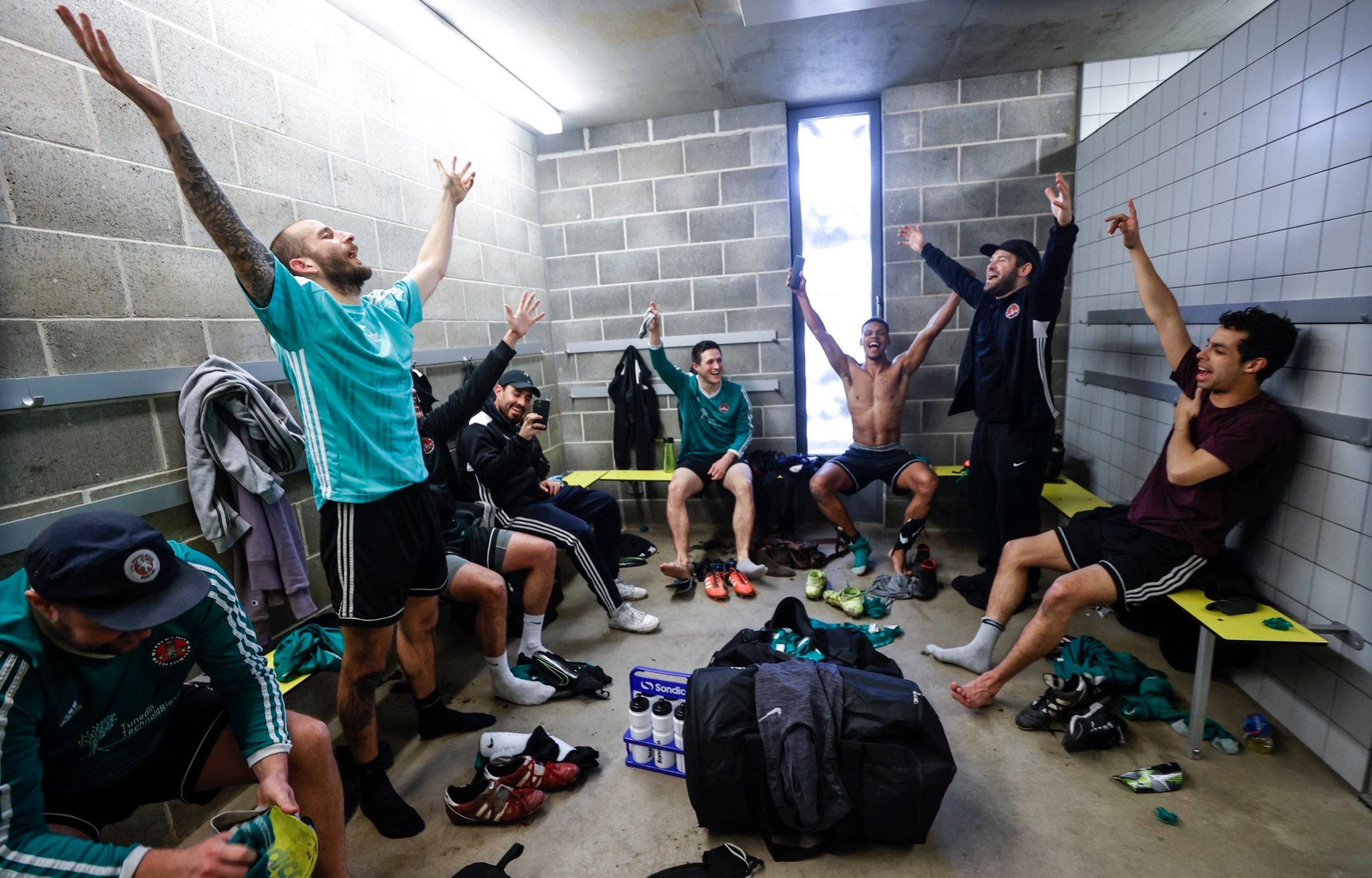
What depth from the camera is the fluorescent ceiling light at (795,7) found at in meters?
2.69

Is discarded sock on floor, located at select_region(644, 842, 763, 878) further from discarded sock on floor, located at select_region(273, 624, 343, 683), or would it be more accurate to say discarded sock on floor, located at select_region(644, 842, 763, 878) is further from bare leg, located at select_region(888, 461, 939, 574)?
bare leg, located at select_region(888, 461, 939, 574)

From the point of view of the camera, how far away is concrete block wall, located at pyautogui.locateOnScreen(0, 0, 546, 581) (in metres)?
1.65

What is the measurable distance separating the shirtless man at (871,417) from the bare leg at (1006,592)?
41.1 inches

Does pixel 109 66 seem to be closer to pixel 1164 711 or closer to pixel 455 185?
pixel 455 185

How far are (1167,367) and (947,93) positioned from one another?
2209 mm

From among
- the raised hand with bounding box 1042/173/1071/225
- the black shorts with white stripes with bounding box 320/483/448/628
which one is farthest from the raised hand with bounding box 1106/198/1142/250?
the black shorts with white stripes with bounding box 320/483/448/628

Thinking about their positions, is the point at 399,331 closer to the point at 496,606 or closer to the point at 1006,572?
the point at 496,606

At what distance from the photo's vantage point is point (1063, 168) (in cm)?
381

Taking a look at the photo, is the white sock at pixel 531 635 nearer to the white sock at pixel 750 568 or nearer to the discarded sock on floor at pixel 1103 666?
the white sock at pixel 750 568

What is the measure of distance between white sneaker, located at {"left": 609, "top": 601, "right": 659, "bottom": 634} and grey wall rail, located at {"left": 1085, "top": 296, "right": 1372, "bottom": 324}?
2750mm

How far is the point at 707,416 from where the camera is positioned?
4.07 meters

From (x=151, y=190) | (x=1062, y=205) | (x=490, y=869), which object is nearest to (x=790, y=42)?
(x=1062, y=205)

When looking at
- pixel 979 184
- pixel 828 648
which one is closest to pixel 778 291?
pixel 979 184

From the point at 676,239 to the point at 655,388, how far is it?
3.51 ft
